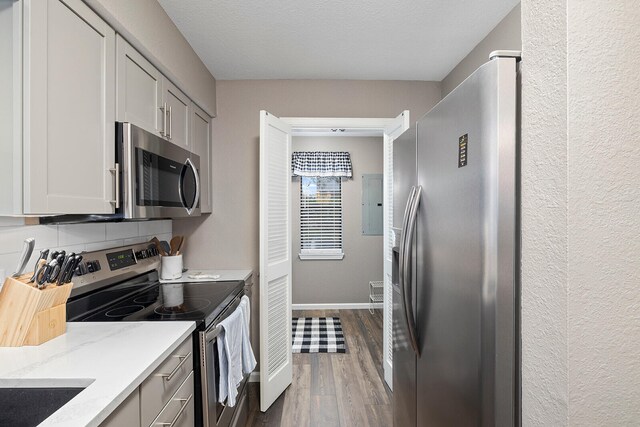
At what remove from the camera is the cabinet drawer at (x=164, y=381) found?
3.29 feet

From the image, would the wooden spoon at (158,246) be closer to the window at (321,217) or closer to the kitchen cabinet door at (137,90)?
the kitchen cabinet door at (137,90)

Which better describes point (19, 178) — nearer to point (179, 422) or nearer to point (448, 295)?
point (179, 422)

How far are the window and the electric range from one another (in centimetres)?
248

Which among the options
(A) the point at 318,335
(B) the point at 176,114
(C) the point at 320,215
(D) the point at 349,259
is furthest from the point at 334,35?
(D) the point at 349,259

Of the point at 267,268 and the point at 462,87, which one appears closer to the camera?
the point at 462,87

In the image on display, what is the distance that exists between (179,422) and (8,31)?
140 cm

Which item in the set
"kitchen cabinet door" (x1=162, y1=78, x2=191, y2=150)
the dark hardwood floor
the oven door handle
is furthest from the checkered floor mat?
"kitchen cabinet door" (x1=162, y1=78, x2=191, y2=150)

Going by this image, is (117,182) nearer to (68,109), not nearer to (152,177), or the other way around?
(152,177)

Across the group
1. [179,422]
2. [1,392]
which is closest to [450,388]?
[179,422]

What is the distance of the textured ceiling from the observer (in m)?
1.83

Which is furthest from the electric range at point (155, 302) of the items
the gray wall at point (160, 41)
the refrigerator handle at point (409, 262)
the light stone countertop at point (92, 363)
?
the gray wall at point (160, 41)

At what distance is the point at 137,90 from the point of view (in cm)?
159

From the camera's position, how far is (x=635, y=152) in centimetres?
72

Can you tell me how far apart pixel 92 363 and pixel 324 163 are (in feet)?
12.6
